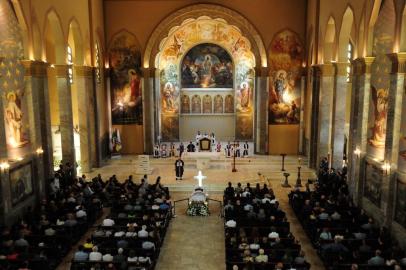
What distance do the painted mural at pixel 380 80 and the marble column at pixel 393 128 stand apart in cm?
133

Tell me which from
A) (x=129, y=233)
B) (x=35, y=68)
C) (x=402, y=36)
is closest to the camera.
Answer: (x=129, y=233)

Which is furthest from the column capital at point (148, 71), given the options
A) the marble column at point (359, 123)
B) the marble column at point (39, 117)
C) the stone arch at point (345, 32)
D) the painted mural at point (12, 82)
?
the marble column at point (359, 123)

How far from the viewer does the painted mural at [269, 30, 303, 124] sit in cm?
3070

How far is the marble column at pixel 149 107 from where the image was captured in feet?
104

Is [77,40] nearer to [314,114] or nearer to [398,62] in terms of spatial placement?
[314,114]

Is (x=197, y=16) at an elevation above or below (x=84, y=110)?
above

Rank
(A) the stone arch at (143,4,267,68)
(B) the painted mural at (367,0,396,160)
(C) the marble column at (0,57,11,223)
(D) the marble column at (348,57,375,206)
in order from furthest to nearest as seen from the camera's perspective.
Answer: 1. (A) the stone arch at (143,4,267,68)
2. (D) the marble column at (348,57,375,206)
3. (B) the painted mural at (367,0,396,160)
4. (C) the marble column at (0,57,11,223)

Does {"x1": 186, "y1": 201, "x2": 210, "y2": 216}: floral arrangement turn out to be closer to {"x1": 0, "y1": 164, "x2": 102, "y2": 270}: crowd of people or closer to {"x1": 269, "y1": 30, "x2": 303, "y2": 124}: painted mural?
{"x1": 0, "y1": 164, "x2": 102, "y2": 270}: crowd of people

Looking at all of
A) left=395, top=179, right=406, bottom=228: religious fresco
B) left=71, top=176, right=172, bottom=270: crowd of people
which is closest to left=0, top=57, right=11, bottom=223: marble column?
left=71, top=176, right=172, bottom=270: crowd of people

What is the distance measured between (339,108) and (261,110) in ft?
30.1

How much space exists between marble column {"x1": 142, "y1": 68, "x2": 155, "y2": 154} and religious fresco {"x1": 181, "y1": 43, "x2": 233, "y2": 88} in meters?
7.07

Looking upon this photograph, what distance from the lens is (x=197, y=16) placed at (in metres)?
31.2

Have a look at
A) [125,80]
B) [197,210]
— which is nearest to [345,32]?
[197,210]

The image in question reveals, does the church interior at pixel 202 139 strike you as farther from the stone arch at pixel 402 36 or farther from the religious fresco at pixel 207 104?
the religious fresco at pixel 207 104
